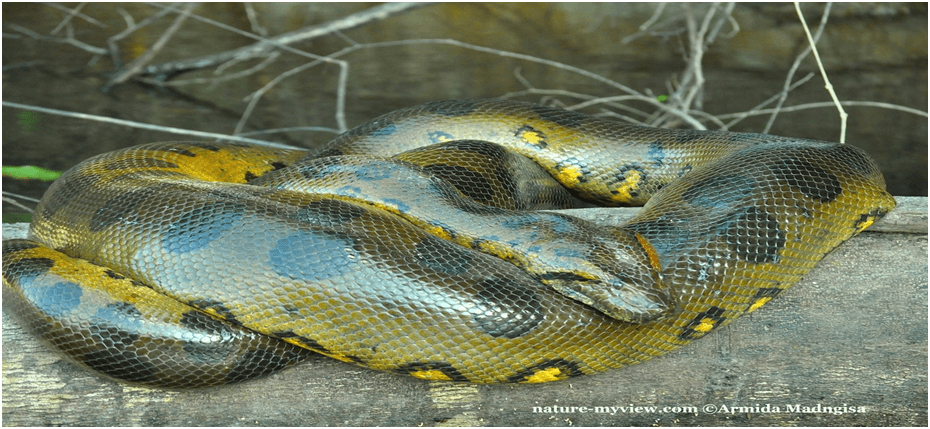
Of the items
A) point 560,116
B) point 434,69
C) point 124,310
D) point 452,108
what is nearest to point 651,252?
point 560,116

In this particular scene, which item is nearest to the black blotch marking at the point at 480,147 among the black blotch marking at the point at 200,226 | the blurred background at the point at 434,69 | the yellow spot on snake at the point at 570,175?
the yellow spot on snake at the point at 570,175

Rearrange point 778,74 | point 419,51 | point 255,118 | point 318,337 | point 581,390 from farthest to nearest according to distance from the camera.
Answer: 1. point 419,51
2. point 778,74
3. point 255,118
4. point 581,390
5. point 318,337

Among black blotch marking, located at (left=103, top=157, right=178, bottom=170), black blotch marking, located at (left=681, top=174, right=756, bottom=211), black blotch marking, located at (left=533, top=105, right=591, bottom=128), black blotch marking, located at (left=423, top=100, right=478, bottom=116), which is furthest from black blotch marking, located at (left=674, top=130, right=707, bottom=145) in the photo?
black blotch marking, located at (left=103, top=157, right=178, bottom=170)

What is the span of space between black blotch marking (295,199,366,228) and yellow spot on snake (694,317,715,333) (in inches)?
50.2

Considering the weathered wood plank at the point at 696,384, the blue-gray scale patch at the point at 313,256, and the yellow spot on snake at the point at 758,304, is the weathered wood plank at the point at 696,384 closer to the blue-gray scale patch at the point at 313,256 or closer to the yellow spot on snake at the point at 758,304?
the yellow spot on snake at the point at 758,304

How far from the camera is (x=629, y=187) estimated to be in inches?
145

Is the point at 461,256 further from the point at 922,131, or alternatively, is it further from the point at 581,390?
the point at 922,131

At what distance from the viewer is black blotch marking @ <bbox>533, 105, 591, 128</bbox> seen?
12.3 feet

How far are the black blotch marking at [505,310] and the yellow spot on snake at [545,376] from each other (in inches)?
8.2

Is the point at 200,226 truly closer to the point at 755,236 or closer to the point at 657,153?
the point at 755,236

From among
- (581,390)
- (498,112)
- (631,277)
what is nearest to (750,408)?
(581,390)

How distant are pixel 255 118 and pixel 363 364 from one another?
6754 millimetres

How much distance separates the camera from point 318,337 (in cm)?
244

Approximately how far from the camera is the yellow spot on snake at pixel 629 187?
3.66m
